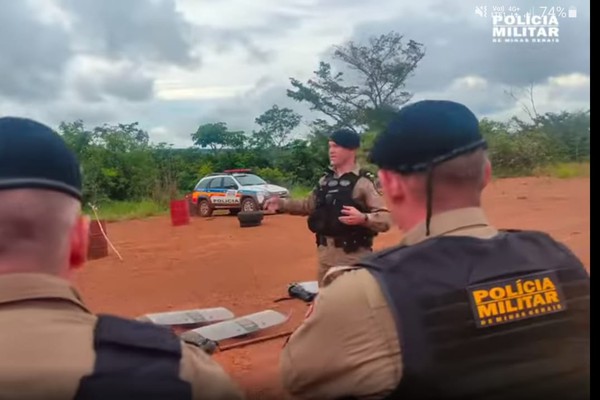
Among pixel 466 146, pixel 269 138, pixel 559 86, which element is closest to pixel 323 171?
pixel 269 138

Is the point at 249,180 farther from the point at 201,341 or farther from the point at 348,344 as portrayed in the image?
the point at 348,344

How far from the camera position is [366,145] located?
171 centimetres

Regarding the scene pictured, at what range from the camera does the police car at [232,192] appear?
175 centimetres

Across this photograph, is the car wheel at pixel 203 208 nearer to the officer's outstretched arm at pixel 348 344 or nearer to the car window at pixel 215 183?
the car window at pixel 215 183

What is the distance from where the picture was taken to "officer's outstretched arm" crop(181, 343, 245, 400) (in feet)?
3.99

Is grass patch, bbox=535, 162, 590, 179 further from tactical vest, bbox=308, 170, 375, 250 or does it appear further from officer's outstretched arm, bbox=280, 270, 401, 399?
officer's outstretched arm, bbox=280, 270, 401, 399

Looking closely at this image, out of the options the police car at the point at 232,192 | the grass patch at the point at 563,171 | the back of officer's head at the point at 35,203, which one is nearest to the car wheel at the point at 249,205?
the police car at the point at 232,192

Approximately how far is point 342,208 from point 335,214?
1.0 inches

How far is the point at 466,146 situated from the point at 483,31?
0.49 metres

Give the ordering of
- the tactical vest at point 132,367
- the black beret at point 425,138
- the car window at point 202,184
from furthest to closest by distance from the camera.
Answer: the car window at point 202,184, the black beret at point 425,138, the tactical vest at point 132,367

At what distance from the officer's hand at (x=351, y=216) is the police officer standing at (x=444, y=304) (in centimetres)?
40

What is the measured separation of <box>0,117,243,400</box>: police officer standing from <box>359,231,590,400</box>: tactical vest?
0.37m
